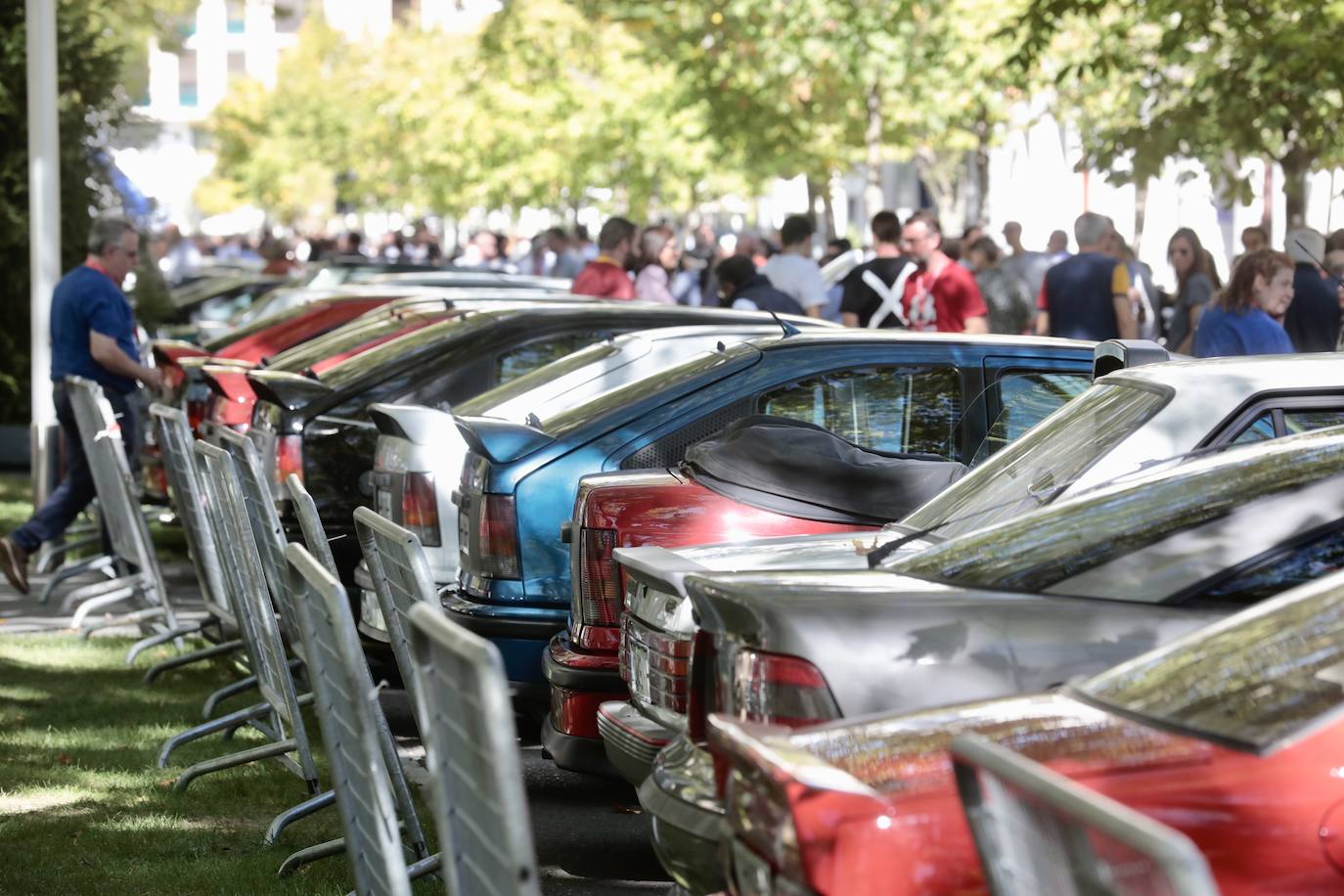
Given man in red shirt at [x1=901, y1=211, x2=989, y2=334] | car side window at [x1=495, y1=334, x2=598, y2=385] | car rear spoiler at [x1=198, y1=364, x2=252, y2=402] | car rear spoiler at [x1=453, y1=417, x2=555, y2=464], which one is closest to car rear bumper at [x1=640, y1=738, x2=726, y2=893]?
car rear spoiler at [x1=453, y1=417, x2=555, y2=464]

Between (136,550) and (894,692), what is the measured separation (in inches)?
266

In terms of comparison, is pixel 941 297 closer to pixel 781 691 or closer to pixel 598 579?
pixel 598 579

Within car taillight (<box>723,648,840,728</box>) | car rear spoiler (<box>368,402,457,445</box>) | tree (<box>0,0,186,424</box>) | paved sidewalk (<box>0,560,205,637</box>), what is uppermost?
tree (<box>0,0,186,424</box>)

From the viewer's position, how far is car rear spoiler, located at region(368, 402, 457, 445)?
850cm

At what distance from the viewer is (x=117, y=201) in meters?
19.7

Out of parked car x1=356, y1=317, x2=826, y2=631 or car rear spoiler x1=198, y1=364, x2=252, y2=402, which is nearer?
parked car x1=356, y1=317, x2=826, y2=631

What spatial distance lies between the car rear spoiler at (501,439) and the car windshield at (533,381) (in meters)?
1.37

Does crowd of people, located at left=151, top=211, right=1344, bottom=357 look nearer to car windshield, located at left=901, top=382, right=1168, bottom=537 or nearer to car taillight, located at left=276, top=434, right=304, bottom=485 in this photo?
car taillight, located at left=276, top=434, right=304, bottom=485

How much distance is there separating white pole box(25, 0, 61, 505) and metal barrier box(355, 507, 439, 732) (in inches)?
348

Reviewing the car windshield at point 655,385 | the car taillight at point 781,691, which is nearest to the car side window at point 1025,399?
the car windshield at point 655,385

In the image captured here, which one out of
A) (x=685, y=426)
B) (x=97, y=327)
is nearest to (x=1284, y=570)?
(x=685, y=426)

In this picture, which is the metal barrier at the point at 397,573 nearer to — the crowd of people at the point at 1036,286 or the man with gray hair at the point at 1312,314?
the crowd of people at the point at 1036,286

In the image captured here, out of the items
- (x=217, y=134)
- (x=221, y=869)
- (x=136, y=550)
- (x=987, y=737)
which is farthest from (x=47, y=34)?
(x=217, y=134)

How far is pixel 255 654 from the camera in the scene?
7352 mm
